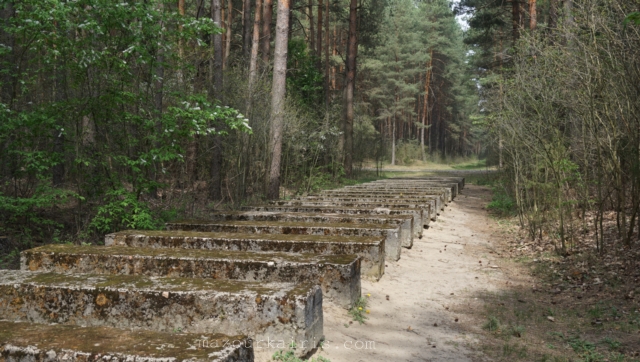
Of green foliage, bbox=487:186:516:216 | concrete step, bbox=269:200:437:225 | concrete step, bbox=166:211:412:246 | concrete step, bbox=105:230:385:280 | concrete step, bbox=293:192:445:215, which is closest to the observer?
concrete step, bbox=105:230:385:280

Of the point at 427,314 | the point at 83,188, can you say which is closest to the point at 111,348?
the point at 427,314

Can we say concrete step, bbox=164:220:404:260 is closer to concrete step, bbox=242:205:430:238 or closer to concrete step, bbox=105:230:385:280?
concrete step, bbox=105:230:385:280

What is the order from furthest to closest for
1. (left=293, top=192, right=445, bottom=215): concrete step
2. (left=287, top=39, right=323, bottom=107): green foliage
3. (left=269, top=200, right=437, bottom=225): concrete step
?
(left=287, top=39, right=323, bottom=107): green foliage, (left=293, top=192, right=445, bottom=215): concrete step, (left=269, top=200, right=437, bottom=225): concrete step

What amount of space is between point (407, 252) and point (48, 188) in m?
5.36

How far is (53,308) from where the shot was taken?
10.6 ft

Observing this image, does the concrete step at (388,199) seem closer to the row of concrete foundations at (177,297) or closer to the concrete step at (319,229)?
the concrete step at (319,229)

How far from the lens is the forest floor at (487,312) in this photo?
12.9 ft

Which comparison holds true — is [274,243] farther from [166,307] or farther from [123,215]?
[123,215]

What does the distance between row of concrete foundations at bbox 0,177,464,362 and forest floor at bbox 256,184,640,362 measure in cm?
29

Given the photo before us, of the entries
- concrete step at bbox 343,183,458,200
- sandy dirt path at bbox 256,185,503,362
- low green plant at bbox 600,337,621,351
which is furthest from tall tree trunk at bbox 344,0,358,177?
low green plant at bbox 600,337,621,351

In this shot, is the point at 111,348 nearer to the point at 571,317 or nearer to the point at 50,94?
the point at 571,317

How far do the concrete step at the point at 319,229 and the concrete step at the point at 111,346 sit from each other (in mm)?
3846

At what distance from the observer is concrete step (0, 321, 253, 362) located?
7.20 feet

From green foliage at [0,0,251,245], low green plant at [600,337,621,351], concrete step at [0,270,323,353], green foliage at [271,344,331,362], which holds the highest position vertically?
green foliage at [0,0,251,245]
